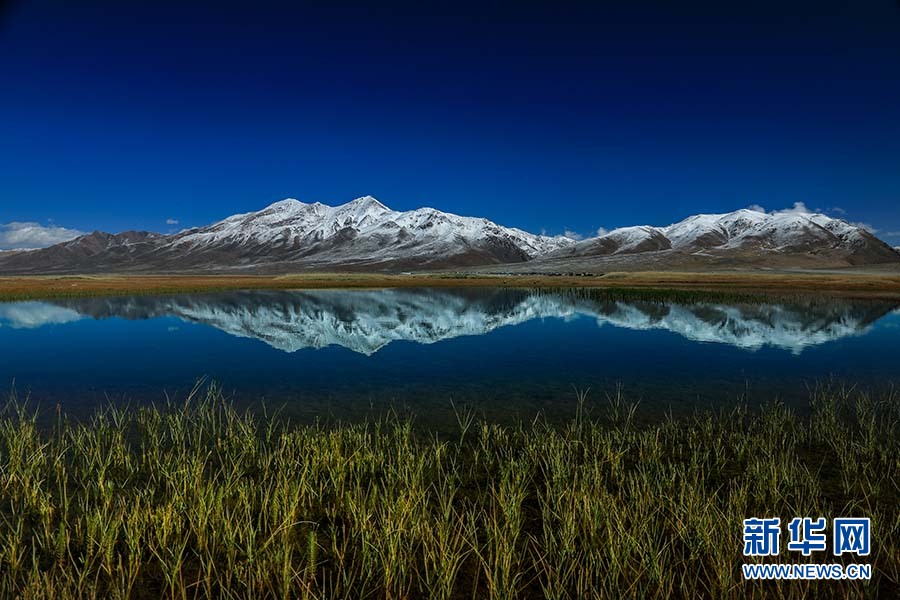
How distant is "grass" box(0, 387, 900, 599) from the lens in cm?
613

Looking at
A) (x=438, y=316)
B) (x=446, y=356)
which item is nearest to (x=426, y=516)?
(x=446, y=356)

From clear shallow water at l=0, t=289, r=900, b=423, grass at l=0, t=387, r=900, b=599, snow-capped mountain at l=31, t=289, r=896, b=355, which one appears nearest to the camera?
grass at l=0, t=387, r=900, b=599

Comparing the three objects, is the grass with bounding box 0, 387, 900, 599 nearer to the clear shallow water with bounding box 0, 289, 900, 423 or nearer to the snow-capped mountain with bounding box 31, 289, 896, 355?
the clear shallow water with bounding box 0, 289, 900, 423

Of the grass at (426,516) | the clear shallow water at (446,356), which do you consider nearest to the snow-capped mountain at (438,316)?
the clear shallow water at (446,356)

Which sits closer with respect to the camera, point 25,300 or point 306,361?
point 306,361

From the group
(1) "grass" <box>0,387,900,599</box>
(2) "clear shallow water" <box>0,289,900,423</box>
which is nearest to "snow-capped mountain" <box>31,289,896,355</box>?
(2) "clear shallow water" <box>0,289,900,423</box>

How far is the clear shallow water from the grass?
4.70 m

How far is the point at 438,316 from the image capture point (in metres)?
44.9

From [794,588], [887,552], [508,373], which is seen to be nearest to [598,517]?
[794,588]

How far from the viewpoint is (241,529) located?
7188 millimetres

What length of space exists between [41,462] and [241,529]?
5993 mm

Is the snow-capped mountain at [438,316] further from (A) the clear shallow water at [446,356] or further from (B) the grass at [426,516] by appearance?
(B) the grass at [426,516]

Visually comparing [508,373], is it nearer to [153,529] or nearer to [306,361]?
[306,361]

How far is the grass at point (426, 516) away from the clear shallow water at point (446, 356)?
470cm
